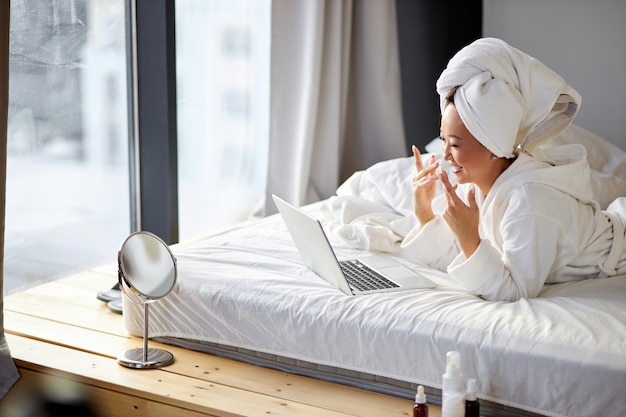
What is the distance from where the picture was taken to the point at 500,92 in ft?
5.88

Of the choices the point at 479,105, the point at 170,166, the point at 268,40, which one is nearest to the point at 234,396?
the point at 479,105

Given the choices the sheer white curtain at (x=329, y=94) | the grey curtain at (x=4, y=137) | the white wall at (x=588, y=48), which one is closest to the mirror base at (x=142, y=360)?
the grey curtain at (x=4, y=137)

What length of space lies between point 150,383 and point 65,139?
128 centimetres

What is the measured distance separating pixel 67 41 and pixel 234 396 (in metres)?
1.53

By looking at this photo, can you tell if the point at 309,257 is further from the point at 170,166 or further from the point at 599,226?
the point at 170,166

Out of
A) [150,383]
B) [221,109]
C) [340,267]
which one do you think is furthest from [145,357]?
[221,109]

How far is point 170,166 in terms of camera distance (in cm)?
296

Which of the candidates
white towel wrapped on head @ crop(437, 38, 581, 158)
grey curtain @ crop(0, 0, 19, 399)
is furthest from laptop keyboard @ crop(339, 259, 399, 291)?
grey curtain @ crop(0, 0, 19, 399)

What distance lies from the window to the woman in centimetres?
136

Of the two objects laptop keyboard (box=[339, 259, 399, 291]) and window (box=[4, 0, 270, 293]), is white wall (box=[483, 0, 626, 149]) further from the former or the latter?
laptop keyboard (box=[339, 259, 399, 291])

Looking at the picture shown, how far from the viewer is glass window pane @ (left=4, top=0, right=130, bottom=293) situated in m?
2.54

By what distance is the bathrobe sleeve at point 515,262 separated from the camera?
178 centimetres

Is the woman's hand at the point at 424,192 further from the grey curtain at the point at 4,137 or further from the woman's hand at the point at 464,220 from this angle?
the grey curtain at the point at 4,137

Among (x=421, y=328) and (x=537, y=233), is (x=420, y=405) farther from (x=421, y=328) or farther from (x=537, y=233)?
(x=537, y=233)
